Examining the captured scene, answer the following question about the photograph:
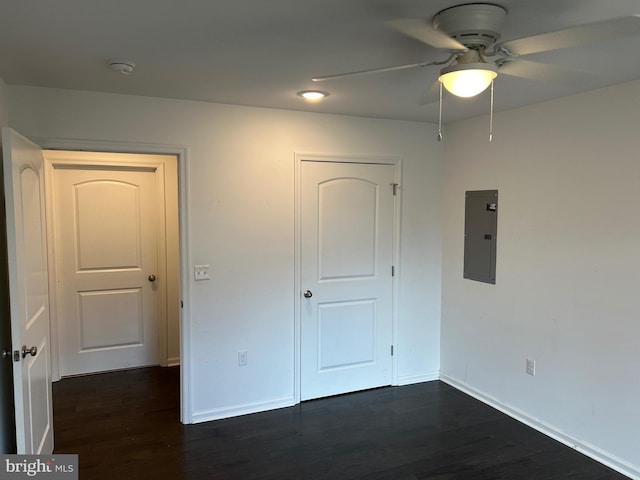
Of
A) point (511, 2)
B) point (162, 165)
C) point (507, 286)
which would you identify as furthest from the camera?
point (162, 165)

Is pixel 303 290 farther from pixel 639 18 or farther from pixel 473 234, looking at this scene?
pixel 639 18

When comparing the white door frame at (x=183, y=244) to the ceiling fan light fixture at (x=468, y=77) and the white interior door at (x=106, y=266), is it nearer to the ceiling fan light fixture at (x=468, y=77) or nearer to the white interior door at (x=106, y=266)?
A: the white interior door at (x=106, y=266)

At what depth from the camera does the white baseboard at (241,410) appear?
130 inches

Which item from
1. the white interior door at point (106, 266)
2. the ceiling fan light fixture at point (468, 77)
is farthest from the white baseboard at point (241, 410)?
the ceiling fan light fixture at point (468, 77)

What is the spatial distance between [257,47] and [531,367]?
2852 mm

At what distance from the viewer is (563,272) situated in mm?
3033

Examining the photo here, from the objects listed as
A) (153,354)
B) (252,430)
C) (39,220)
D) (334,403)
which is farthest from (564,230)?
(153,354)

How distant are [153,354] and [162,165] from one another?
1876 mm

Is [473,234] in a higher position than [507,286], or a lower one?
higher

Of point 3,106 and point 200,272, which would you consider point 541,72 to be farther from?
point 3,106

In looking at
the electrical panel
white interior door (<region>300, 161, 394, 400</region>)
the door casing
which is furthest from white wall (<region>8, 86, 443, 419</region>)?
the door casing

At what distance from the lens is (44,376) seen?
2676 millimetres

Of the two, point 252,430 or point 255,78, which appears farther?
point 252,430

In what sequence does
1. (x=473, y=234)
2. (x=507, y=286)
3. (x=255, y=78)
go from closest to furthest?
1. (x=255, y=78)
2. (x=507, y=286)
3. (x=473, y=234)
